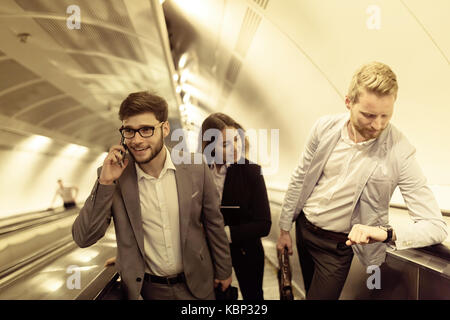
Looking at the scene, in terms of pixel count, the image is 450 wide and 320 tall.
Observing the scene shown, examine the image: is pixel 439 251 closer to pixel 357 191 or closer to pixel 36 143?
pixel 357 191

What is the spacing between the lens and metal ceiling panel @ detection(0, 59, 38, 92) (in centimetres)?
426

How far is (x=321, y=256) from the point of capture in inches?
81.3

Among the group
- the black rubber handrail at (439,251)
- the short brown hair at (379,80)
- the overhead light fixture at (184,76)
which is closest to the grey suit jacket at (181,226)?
the short brown hair at (379,80)

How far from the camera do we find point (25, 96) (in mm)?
5211

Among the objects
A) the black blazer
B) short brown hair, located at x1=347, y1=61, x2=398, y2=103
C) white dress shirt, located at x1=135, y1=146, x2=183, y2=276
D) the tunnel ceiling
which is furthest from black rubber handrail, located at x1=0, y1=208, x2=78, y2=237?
short brown hair, located at x1=347, y1=61, x2=398, y2=103

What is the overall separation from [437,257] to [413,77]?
1446 millimetres

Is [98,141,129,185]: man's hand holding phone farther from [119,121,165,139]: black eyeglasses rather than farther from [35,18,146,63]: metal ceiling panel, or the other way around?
[35,18,146,63]: metal ceiling panel

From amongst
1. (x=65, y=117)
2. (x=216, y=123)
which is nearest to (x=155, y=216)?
(x=216, y=123)

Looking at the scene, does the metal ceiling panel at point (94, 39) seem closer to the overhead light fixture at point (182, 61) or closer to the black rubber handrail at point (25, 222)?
the overhead light fixture at point (182, 61)

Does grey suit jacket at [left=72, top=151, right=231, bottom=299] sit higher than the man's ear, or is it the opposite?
the man's ear

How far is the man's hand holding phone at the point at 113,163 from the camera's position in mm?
1317

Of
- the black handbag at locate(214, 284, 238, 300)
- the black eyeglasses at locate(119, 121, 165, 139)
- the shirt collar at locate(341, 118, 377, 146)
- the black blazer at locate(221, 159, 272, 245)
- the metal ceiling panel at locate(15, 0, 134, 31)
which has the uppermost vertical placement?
the metal ceiling panel at locate(15, 0, 134, 31)

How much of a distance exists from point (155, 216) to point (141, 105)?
2.15 ft
